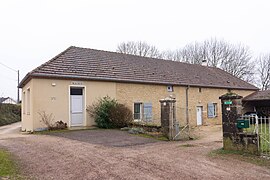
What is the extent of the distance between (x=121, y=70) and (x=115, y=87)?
200 centimetres

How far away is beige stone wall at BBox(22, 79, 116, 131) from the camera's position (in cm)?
1432

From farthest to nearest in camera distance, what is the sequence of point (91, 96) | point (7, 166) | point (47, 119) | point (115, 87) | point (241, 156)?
1. point (115, 87)
2. point (91, 96)
3. point (47, 119)
4. point (241, 156)
5. point (7, 166)

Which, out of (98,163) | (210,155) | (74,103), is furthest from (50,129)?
(210,155)

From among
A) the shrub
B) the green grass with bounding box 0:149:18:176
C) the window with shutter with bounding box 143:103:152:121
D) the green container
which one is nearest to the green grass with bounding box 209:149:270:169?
the green container

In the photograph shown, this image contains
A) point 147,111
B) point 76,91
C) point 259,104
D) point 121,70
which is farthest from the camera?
point 259,104

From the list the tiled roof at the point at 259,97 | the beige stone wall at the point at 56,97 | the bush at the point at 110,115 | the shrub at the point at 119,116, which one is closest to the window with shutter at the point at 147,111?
the bush at the point at 110,115

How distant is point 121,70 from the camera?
18750 mm

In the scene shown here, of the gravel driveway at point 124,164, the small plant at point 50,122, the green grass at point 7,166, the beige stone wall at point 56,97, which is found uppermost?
the beige stone wall at point 56,97

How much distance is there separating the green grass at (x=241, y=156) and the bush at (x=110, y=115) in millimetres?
7521

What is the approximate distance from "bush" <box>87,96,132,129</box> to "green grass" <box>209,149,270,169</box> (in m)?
7.52

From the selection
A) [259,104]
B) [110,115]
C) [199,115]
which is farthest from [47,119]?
[259,104]

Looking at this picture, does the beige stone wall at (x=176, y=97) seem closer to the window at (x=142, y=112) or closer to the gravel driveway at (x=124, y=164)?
the window at (x=142, y=112)

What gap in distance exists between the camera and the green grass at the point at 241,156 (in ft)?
23.8

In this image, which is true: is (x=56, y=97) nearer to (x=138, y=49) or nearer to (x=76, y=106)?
(x=76, y=106)
